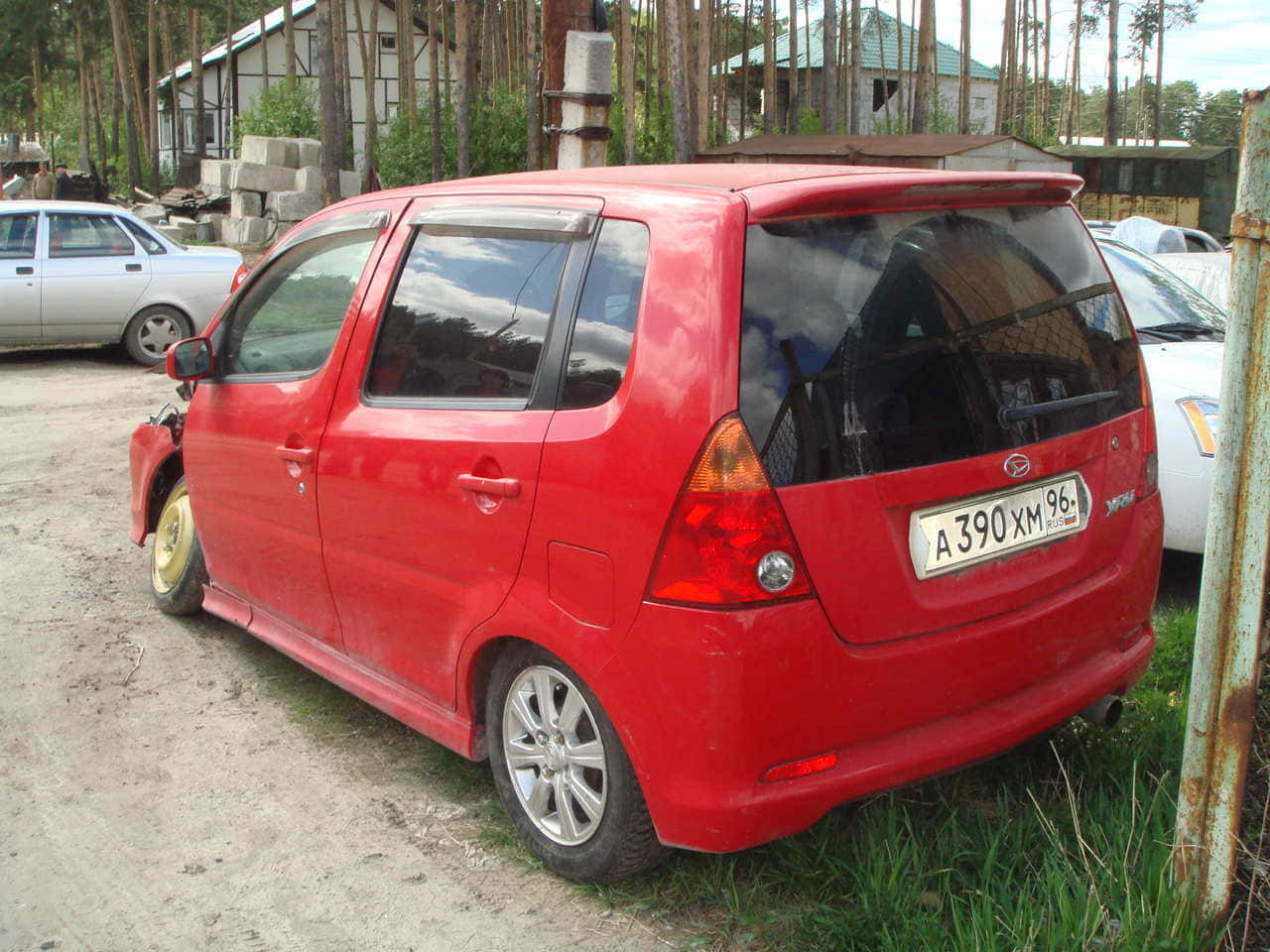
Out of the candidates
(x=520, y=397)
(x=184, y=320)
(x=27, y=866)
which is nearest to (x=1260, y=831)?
(x=520, y=397)

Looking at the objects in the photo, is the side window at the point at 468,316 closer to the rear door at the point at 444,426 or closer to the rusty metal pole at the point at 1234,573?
the rear door at the point at 444,426

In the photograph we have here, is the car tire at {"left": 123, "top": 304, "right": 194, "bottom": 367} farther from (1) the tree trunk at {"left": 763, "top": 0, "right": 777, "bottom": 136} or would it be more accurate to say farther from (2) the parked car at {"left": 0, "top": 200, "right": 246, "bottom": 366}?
(1) the tree trunk at {"left": 763, "top": 0, "right": 777, "bottom": 136}

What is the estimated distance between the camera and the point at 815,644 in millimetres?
2707

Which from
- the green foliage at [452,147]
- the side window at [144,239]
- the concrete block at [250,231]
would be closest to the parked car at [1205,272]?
the side window at [144,239]

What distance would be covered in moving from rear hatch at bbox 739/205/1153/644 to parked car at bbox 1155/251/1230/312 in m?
4.92

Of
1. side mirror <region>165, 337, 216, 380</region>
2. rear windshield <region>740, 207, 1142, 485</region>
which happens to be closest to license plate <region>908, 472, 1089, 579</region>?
rear windshield <region>740, 207, 1142, 485</region>

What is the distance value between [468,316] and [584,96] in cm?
457

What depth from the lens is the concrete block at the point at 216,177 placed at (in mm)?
33859

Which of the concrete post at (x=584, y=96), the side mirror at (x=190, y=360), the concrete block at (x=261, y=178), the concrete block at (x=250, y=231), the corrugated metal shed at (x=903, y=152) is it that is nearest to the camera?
the side mirror at (x=190, y=360)

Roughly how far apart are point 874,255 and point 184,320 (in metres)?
11.7

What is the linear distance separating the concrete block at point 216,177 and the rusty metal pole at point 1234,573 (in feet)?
110

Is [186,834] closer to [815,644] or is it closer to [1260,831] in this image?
[815,644]

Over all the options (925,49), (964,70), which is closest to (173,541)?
(925,49)

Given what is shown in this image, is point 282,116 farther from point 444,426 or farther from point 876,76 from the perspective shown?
point 876,76
